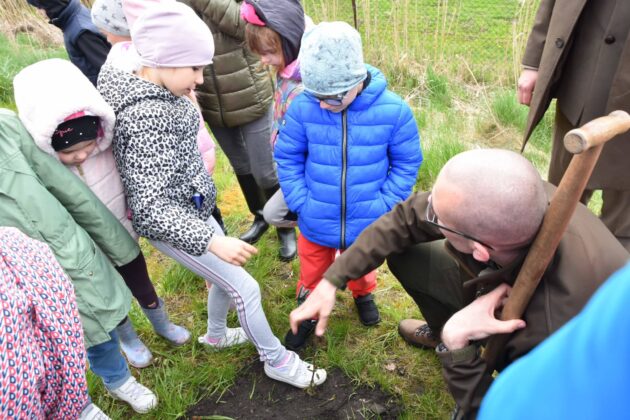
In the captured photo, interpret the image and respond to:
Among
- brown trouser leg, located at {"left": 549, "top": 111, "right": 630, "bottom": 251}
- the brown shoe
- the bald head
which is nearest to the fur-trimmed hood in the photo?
the bald head

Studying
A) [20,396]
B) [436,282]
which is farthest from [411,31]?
[20,396]

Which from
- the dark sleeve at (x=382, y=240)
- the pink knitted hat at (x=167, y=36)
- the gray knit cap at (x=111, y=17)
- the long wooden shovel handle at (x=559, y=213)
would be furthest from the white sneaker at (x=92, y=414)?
the gray knit cap at (x=111, y=17)

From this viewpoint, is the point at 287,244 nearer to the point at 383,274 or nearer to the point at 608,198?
the point at 383,274

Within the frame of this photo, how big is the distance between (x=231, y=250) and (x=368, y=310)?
A: 3.24 ft

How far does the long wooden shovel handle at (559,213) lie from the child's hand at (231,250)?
2.77 feet

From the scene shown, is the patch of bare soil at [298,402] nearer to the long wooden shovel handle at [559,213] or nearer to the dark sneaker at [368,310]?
the dark sneaker at [368,310]

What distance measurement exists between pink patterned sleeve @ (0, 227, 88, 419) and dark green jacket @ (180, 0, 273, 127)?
1507mm

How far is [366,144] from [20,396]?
1447 mm

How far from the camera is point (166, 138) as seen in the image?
1711mm

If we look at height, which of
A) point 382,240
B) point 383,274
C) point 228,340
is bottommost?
A: point 383,274

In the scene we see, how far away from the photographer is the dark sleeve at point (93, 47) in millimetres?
2737

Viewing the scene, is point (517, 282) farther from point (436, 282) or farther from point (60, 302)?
point (60, 302)

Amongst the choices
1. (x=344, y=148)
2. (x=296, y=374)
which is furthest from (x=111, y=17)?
(x=296, y=374)

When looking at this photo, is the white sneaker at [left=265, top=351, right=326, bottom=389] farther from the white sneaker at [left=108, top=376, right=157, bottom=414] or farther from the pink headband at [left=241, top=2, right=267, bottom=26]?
the pink headband at [left=241, top=2, right=267, bottom=26]
